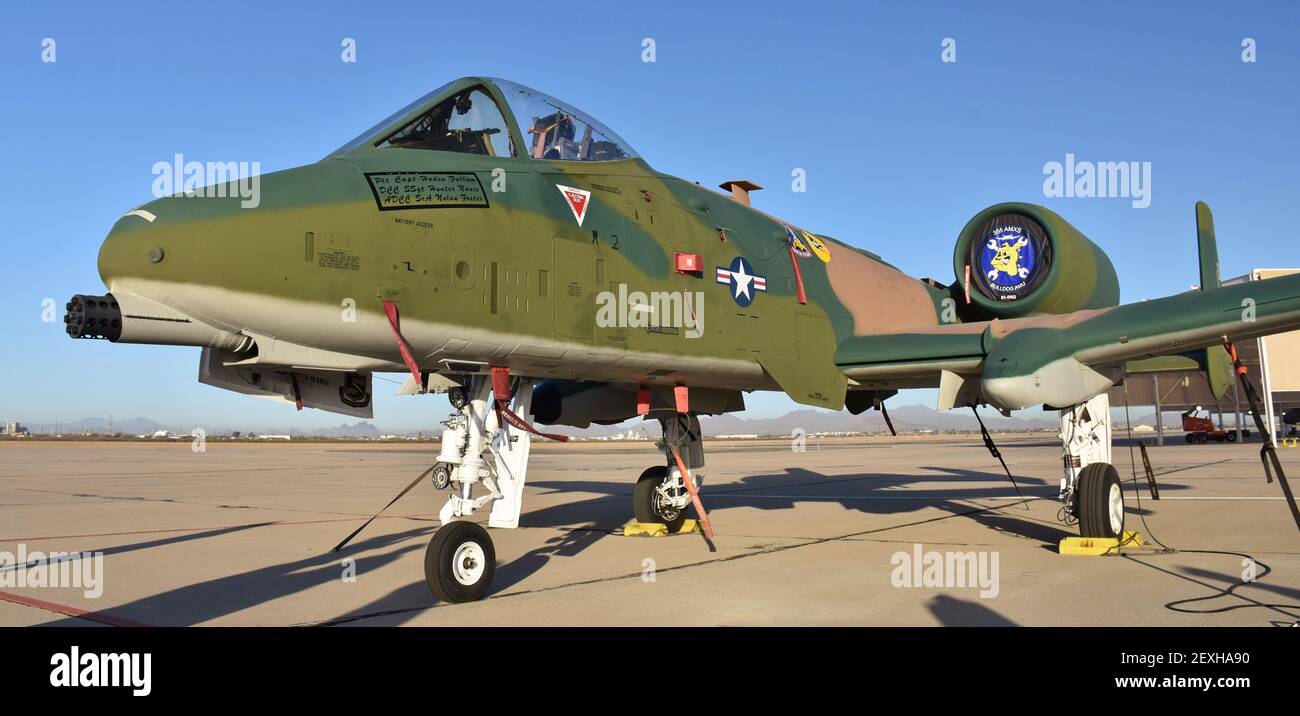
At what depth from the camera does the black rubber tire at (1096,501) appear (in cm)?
916

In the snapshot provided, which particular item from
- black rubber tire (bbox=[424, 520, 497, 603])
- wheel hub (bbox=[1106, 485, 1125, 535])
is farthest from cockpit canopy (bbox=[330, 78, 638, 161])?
wheel hub (bbox=[1106, 485, 1125, 535])

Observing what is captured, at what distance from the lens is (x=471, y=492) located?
6.94 m

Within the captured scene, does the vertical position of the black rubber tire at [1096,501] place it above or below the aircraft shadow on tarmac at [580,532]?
above

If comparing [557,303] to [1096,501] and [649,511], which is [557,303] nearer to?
[649,511]

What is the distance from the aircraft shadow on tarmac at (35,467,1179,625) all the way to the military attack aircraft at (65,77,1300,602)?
0.90 m

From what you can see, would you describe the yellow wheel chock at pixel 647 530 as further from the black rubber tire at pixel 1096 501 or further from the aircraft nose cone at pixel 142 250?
the aircraft nose cone at pixel 142 250

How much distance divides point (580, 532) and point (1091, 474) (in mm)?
5977

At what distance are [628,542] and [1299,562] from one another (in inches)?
257

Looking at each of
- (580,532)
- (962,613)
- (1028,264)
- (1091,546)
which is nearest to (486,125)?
(962,613)

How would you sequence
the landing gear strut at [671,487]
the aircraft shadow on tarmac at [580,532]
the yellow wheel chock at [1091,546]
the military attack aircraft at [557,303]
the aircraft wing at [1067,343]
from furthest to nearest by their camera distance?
1. the landing gear strut at [671,487]
2. the yellow wheel chock at [1091,546]
3. the aircraft wing at [1067,343]
4. the aircraft shadow on tarmac at [580,532]
5. the military attack aircraft at [557,303]

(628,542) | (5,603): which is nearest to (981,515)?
(628,542)

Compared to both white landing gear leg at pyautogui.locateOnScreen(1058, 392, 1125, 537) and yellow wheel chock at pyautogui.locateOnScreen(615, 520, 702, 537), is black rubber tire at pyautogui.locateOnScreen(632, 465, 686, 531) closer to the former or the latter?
yellow wheel chock at pyautogui.locateOnScreen(615, 520, 702, 537)

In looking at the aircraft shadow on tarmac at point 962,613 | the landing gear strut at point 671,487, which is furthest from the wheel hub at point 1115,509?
the landing gear strut at point 671,487

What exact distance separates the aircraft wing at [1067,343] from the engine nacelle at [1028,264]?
1.25 m
